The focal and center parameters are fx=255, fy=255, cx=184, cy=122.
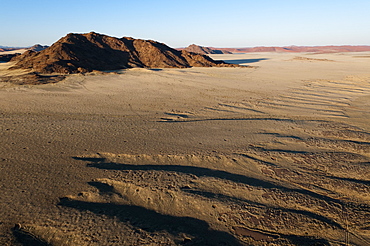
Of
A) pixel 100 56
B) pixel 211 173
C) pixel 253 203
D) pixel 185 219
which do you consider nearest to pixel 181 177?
pixel 211 173

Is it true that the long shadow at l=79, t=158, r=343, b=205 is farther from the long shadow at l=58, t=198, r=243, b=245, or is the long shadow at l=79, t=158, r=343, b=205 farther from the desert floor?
the long shadow at l=58, t=198, r=243, b=245

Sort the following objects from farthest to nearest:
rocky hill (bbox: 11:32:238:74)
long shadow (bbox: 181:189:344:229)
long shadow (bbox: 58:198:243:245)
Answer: rocky hill (bbox: 11:32:238:74)
long shadow (bbox: 181:189:344:229)
long shadow (bbox: 58:198:243:245)

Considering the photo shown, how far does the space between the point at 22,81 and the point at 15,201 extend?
11035 mm

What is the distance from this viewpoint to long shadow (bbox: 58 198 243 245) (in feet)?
8.48

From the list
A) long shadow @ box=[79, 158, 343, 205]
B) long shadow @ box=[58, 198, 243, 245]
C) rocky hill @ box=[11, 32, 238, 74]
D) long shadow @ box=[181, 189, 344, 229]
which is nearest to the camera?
long shadow @ box=[58, 198, 243, 245]

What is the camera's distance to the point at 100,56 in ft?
67.5

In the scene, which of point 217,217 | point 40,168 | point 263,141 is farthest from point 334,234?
point 40,168

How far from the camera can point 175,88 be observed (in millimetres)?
11781

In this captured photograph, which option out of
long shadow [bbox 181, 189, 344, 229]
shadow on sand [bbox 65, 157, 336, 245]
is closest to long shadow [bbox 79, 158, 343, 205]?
shadow on sand [bbox 65, 157, 336, 245]

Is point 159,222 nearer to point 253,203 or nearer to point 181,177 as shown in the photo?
point 181,177

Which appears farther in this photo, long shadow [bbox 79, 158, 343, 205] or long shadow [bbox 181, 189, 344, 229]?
long shadow [bbox 79, 158, 343, 205]

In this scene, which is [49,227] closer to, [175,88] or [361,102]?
[175,88]

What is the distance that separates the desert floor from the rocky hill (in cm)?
1049

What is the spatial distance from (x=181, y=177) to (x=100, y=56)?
19.3 meters
